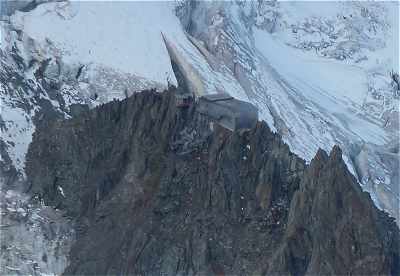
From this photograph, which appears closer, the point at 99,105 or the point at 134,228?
the point at 134,228

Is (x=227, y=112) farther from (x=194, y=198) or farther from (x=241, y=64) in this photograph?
(x=241, y=64)

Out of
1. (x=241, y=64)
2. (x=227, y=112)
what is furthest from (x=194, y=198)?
(x=241, y=64)

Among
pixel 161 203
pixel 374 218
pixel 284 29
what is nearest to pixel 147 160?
pixel 161 203

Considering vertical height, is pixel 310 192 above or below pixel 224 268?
above

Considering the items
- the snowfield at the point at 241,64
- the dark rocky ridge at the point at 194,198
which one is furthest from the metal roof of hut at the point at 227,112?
the snowfield at the point at 241,64

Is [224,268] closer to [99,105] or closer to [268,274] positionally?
[268,274]

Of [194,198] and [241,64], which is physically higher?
[194,198]

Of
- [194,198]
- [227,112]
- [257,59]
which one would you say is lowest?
[257,59]

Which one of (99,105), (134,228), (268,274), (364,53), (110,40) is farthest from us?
(364,53)
